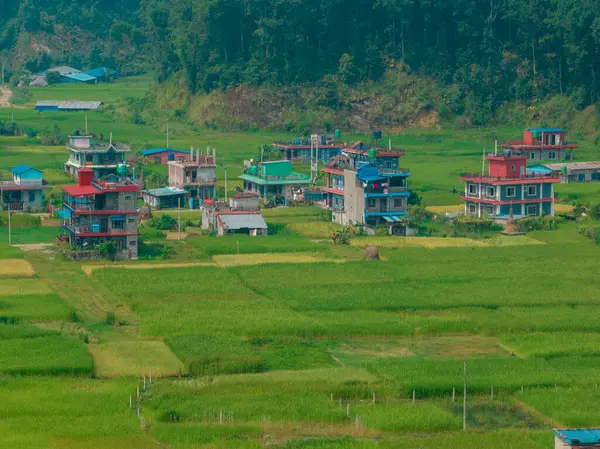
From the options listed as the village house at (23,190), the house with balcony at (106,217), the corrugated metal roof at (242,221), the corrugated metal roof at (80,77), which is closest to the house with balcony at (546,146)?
the corrugated metal roof at (242,221)

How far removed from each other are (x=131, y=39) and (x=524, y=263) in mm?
86915

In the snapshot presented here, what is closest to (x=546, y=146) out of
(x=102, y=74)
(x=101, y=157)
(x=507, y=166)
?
(x=507, y=166)

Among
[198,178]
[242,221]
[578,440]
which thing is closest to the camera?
[578,440]

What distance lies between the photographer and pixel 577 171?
2995 inches

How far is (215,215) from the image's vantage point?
60094 millimetres

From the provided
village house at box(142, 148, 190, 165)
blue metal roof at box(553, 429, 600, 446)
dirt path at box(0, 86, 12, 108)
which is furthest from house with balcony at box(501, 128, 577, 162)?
blue metal roof at box(553, 429, 600, 446)

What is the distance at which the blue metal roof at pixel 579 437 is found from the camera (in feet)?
85.2

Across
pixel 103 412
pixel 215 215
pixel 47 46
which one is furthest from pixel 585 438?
pixel 47 46

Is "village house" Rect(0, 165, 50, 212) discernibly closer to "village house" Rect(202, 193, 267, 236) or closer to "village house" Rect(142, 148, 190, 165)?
"village house" Rect(202, 193, 267, 236)

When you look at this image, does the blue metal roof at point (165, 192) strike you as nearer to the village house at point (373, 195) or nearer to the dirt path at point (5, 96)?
the village house at point (373, 195)

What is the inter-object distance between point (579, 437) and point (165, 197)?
42.9 m

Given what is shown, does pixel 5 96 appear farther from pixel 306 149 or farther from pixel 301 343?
pixel 301 343

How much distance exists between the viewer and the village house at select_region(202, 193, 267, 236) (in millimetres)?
59500

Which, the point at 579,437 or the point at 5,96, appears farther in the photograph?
the point at 5,96
